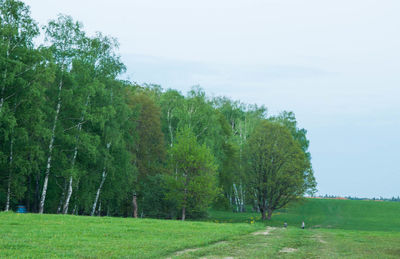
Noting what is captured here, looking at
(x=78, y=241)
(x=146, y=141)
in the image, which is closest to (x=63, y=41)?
(x=146, y=141)

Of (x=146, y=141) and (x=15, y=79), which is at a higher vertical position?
(x=15, y=79)

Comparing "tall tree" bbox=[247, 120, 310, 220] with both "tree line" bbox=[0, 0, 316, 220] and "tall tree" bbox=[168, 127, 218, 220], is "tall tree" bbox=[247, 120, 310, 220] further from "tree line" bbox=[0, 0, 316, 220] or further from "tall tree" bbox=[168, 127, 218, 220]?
"tall tree" bbox=[168, 127, 218, 220]

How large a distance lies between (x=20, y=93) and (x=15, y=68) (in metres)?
2.67

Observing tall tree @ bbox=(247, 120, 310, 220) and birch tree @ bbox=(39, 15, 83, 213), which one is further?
tall tree @ bbox=(247, 120, 310, 220)

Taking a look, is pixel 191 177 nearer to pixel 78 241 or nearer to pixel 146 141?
pixel 146 141

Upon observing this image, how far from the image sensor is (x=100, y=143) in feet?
154

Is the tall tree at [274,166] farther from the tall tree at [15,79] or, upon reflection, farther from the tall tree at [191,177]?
the tall tree at [15,79]

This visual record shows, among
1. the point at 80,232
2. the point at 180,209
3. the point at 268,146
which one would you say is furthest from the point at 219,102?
the point at 80,232

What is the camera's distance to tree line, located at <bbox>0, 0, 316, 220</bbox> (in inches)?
1458

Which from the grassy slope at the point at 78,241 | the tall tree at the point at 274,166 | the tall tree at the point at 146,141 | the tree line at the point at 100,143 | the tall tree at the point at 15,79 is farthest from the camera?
the tall tree at the point at 274,166

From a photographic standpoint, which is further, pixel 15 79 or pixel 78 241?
pixel 15 79

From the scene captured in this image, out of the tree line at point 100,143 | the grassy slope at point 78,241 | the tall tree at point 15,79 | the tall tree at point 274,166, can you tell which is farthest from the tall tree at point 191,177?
the grassy slope at point 78,241

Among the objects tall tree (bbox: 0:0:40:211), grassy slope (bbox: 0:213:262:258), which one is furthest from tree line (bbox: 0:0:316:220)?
grassy slope (bbox: 0:213:262:258)

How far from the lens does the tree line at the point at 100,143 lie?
3703 centimetres
